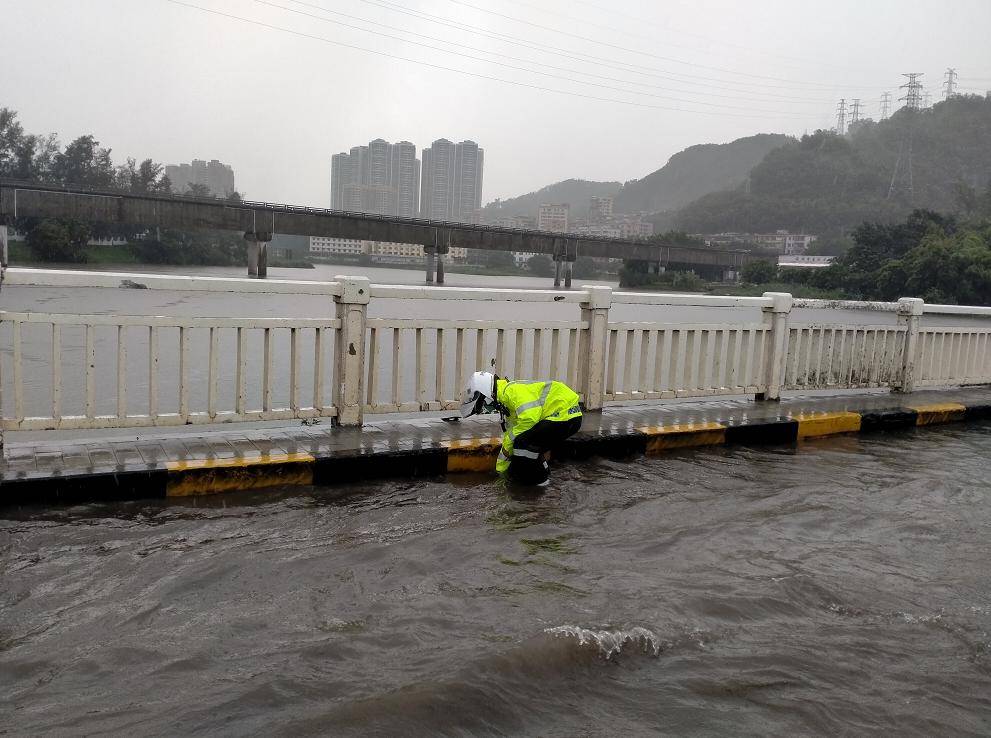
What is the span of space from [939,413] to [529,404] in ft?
18.9

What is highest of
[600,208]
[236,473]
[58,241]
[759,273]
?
[600,208]

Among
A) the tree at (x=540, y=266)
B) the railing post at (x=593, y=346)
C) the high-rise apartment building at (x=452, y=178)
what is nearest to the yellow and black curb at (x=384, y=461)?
Answer: the railing post at (x=593, y=346)

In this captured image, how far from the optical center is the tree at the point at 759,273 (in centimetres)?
3930

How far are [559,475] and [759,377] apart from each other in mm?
3304

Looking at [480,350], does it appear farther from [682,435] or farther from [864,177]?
[864,177]

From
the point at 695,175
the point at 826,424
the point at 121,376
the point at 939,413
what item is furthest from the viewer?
the point at 695,175

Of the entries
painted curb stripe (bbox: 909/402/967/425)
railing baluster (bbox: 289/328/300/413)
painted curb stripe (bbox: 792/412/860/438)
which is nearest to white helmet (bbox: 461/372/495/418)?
railing baluster (bbox: 289/328/300/413)

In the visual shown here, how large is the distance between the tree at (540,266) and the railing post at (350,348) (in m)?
35.7

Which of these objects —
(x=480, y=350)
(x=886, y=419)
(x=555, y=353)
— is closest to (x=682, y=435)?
(x=555, y=353)

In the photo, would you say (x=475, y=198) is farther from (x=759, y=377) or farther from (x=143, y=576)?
(x=143, y=576)

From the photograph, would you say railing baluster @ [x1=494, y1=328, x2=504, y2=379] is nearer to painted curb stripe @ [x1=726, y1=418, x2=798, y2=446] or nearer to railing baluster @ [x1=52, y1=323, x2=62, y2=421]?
painted curb stripe @ [x1=726, y1=418, x2=798, y2=446]

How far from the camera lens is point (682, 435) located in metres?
7.21

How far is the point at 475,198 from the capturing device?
61.6 meters

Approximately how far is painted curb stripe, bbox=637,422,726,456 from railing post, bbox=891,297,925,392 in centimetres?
321
